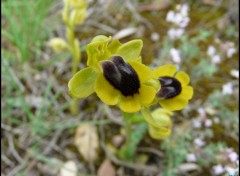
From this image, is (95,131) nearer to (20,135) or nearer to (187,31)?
(20,135)

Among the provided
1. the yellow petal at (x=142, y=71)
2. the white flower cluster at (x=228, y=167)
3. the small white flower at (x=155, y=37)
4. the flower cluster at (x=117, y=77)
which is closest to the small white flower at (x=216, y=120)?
the white flower cluster at (x=228, y=167)

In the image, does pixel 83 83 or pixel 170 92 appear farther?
pixel 170 92

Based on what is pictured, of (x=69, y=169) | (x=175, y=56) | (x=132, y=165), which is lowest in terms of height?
(x=132, y=165)

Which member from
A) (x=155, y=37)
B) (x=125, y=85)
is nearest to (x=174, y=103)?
(x=125, y=85)

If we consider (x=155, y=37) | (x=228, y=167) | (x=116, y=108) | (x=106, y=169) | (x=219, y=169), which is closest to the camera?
(x=228, y=167)

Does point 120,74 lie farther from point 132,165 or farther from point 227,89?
point 227,89

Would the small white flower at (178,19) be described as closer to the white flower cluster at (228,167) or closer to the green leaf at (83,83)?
the white flower cluster at (228,167)

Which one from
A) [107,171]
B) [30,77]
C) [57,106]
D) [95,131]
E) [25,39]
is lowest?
[107,171]

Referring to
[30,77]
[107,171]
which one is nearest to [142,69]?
[107,171]

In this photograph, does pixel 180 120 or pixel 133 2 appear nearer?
pixel 180 120
